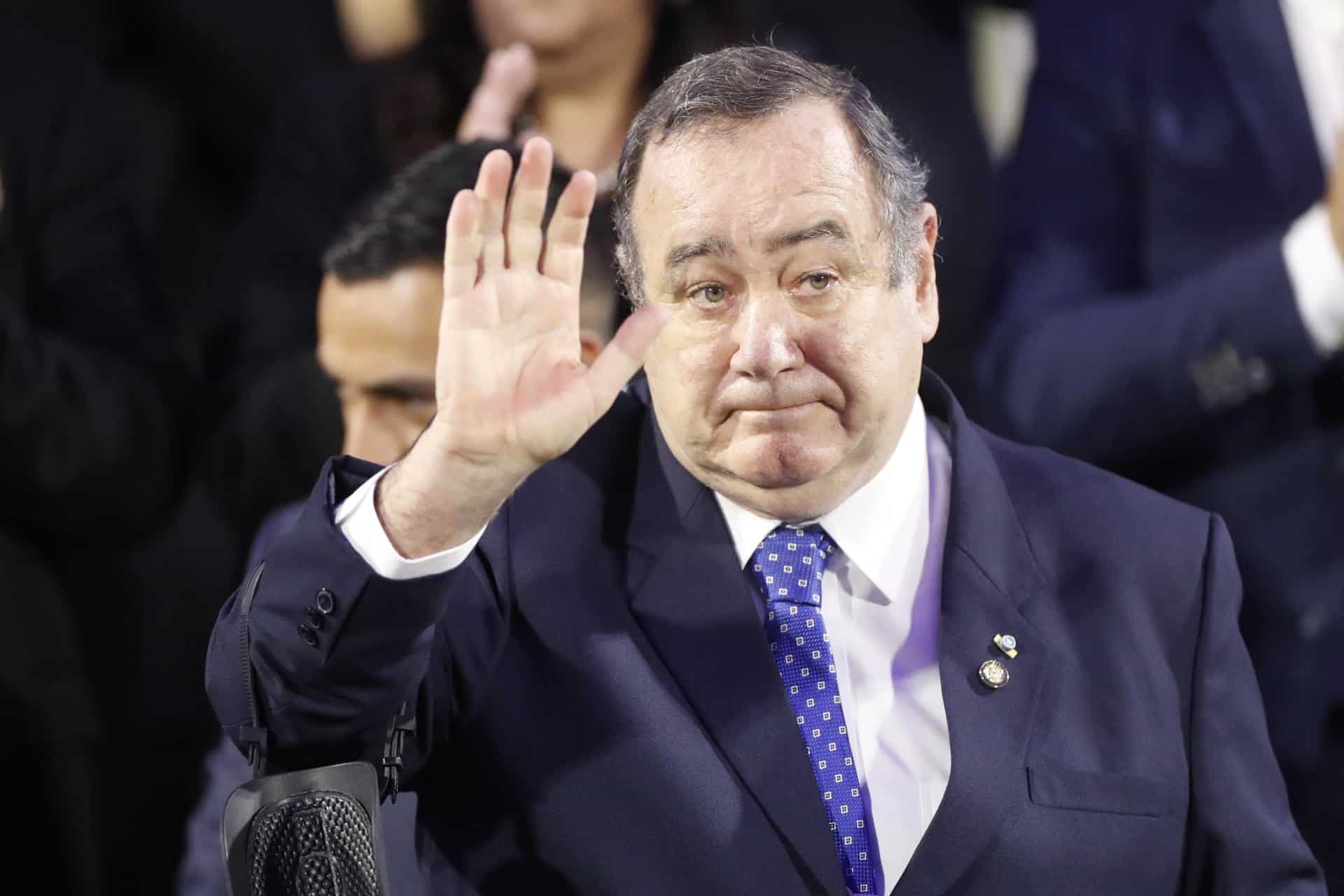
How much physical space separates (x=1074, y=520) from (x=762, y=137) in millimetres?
460

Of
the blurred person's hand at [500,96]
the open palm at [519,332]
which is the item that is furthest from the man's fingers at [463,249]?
the blurred person's hand at [500,96]

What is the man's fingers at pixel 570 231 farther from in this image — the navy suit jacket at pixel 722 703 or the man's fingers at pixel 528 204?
the navy suit jacket at pixel 722 703

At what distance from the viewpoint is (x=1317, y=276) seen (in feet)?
6.93

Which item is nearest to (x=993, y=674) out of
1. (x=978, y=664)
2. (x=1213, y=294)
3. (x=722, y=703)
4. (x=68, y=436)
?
(x=978, y=664)

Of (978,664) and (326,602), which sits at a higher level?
(326,602)

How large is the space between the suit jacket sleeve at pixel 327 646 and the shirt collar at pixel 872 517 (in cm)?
27

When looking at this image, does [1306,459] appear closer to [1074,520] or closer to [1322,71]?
[1322,71]

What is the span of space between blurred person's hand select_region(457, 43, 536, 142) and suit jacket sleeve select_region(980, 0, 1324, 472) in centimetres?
65

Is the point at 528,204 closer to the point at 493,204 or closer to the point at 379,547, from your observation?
the point at 493,204

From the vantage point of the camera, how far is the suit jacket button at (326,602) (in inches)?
52.7

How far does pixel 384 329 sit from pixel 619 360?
76cm

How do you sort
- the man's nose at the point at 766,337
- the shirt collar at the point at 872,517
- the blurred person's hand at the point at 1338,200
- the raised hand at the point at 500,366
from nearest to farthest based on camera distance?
1. the raised hand at the point at 500,366
2. the man's nose at the point at 766,337
3. the shirt collar at the point at 872,517
4. the blurred person's hand at the point at 1338,200

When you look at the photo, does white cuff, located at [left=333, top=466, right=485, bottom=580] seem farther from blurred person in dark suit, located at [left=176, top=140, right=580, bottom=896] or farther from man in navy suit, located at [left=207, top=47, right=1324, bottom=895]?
→ blurred person in dark suit, located at [left=176, top=140, right=580, bottom=896]

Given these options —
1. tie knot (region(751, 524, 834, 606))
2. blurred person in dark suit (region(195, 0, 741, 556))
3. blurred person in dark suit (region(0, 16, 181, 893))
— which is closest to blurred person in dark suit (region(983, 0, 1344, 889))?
blurred person in dark suit (region(195, 0, 741, 556))
